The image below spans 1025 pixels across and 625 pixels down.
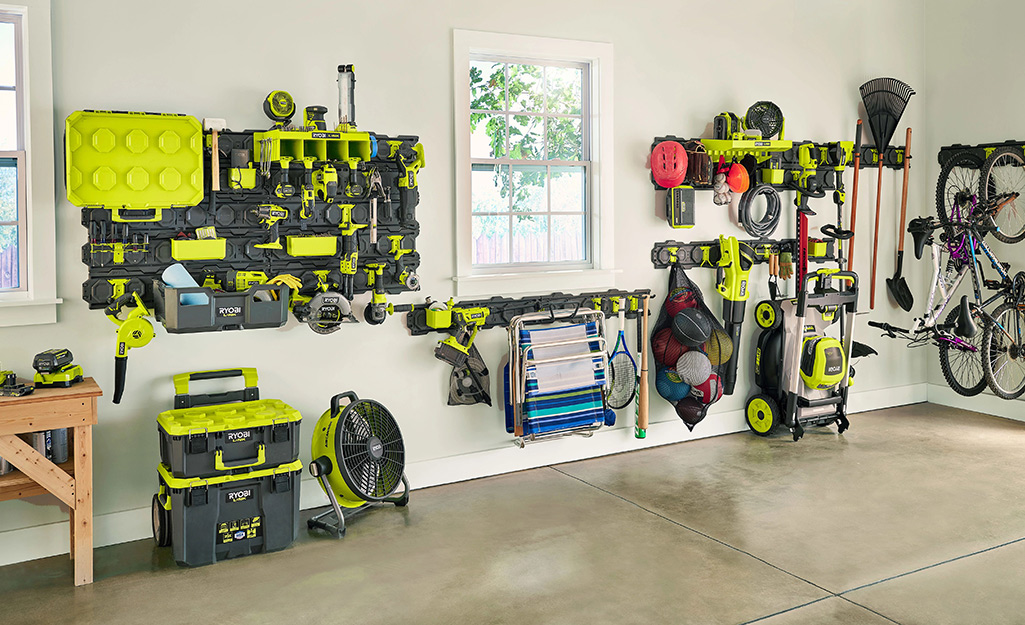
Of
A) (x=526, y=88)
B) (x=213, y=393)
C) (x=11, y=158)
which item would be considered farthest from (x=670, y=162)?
(x=11, y=158)

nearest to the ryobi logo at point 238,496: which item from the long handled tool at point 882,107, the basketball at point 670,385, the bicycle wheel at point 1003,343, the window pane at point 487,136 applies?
the window pane at point 487,136

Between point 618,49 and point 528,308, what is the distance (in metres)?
1.81

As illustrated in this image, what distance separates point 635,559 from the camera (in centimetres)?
415

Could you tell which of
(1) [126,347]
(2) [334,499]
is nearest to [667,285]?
(2) [334,499]

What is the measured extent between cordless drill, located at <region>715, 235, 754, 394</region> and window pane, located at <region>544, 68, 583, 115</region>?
1.40 meters

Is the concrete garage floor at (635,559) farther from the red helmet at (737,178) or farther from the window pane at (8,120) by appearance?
the window pane at (8,120)

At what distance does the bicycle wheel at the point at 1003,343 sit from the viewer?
6465mm

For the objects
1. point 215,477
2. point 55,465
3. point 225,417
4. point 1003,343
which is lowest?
point 215,477

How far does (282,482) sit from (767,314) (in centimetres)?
370

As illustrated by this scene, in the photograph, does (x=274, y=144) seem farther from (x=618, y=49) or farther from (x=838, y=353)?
(x=838, y=353)

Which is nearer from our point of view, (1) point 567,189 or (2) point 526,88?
(2) point 526,88

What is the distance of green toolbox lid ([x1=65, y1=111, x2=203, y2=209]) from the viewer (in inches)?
165

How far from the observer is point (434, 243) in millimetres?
5305

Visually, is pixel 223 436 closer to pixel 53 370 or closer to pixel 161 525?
pixel 161 525
